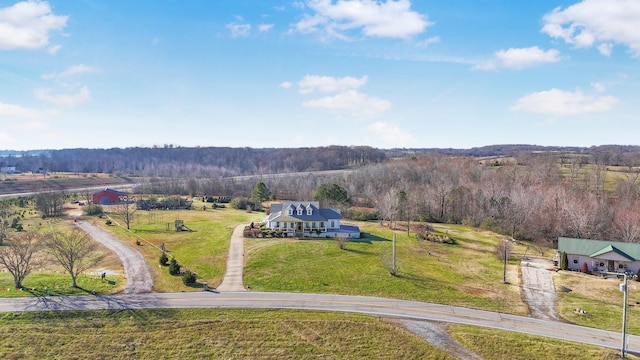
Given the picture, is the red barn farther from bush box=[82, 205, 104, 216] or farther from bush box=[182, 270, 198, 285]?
bush box=[182, 270, 198, 285]

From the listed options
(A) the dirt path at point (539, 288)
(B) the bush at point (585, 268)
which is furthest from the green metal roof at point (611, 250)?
(A) the dirt path at point (539, 288)

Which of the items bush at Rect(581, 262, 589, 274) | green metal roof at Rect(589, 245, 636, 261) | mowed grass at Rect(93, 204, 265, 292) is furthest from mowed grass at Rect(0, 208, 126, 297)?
green metal roof at Rect(589, 245, 636, 261)

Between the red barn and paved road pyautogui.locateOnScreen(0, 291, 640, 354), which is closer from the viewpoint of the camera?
paved road pyautogui.locateOnScreen(0, 291, 640, 354)

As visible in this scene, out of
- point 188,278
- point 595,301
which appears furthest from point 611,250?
point 188,278

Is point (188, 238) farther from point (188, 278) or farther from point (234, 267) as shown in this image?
point (188, 278)

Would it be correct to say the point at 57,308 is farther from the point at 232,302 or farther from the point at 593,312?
the point at 593,312

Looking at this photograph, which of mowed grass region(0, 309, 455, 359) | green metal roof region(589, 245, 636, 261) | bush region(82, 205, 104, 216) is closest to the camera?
mowed grass region(0, 309, 455, 359)
